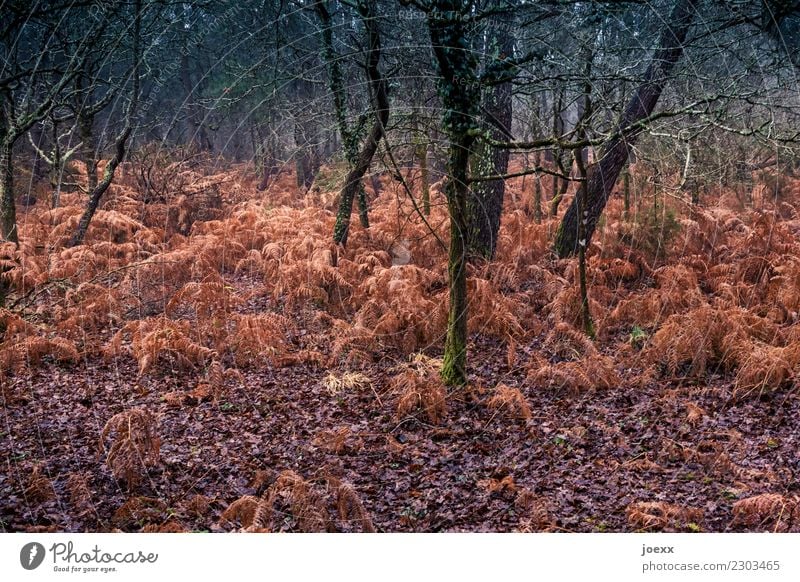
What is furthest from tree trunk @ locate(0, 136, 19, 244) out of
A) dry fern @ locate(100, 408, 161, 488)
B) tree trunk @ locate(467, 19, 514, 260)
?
tree trunk @ locate(467, 19, 514, 260)

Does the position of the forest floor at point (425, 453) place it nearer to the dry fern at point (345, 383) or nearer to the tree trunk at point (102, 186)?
the dry fern at point (345, 383)

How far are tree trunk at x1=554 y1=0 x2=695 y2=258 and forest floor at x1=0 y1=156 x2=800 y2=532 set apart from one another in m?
0.81

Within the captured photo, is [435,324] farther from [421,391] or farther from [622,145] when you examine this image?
[622,145]

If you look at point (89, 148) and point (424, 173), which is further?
point (89, 148)

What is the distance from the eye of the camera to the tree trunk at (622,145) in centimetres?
833

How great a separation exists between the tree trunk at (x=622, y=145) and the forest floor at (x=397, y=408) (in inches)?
Result: 31.8

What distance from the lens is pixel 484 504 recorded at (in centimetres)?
426

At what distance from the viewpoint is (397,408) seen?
5.59 metres

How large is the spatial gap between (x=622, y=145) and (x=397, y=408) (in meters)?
5.87

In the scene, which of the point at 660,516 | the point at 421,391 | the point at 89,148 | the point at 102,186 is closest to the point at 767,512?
the point at 660,516

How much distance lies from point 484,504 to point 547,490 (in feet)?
1.68

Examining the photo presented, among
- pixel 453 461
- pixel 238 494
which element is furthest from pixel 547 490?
pixel 238 494

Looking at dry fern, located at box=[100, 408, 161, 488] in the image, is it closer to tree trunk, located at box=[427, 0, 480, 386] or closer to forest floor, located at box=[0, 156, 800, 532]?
forest floor, located at box=[0, 156, 800, 532]

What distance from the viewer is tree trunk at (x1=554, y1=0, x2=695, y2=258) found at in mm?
8328
